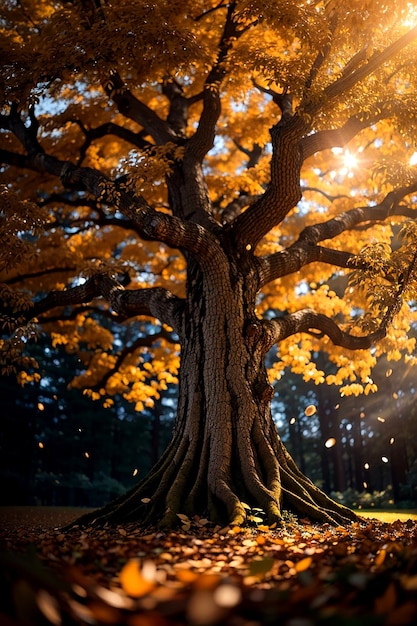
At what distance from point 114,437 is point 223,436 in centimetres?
2746

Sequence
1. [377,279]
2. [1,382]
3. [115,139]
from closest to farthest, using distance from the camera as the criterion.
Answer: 1. [377,279]
2. [115,139]
3. [1,382]

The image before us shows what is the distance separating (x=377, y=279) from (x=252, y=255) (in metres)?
1.68

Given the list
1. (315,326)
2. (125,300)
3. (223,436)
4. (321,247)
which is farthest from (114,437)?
(223,436)

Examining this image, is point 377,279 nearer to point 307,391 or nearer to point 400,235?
point 400,235

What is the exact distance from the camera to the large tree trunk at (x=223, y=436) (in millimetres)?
4711

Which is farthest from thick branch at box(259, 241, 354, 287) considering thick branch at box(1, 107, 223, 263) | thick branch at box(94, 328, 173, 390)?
thick branch at box(94, 328, 173, 390)

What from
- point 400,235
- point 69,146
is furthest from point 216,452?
point 69,146

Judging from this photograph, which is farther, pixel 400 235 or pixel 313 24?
pixel 400 235

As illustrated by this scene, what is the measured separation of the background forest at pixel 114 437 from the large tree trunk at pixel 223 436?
15740 millimetres

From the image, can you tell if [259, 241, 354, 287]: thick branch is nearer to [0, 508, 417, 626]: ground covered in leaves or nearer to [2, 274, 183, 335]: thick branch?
[2, 274, 183, 335]: thick branch

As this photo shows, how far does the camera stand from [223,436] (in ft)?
16.7

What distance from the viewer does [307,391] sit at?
111 feet

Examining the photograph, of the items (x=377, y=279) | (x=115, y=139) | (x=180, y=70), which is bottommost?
(x=377, y=279)

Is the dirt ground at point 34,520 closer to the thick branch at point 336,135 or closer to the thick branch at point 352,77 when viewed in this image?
the thick branch at point 336,135
